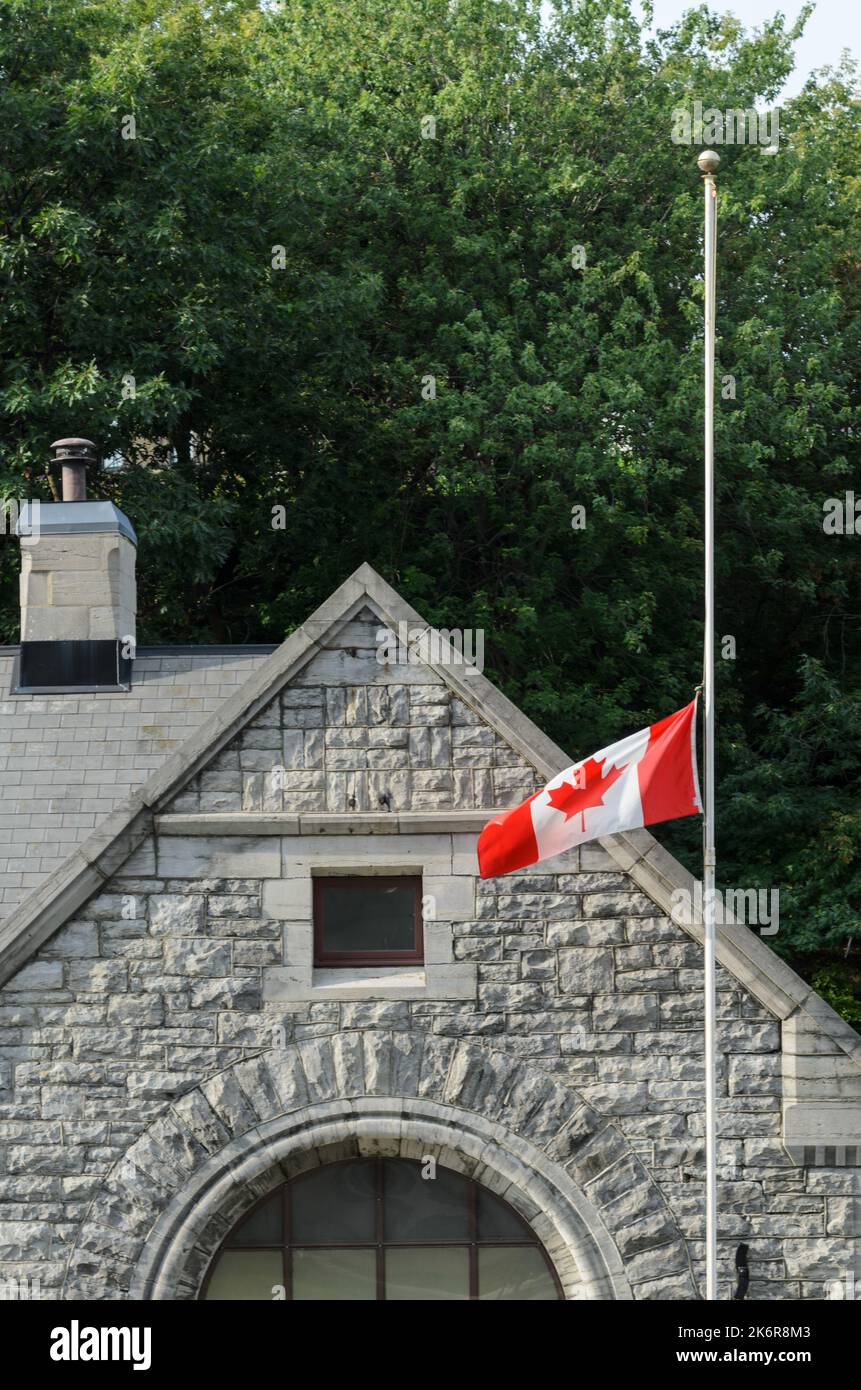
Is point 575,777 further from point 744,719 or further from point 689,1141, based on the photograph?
point 744,719

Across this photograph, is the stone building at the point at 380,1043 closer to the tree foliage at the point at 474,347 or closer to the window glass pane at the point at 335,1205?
the window glass pane at the point at 335,1205

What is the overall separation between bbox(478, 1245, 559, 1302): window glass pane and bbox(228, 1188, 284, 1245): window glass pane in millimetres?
1347

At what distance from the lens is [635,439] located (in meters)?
25.2

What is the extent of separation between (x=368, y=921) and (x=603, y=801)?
1853 mm

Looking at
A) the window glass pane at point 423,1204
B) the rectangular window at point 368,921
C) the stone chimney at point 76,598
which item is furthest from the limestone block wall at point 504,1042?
the stone chimney at point 76,598

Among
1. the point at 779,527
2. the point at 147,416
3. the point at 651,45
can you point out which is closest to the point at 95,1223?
the point at 147,416

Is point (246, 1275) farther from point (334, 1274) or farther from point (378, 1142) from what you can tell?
point (378, 1142)

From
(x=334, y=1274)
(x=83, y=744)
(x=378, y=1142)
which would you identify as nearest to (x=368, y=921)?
(x=378, y=1142)

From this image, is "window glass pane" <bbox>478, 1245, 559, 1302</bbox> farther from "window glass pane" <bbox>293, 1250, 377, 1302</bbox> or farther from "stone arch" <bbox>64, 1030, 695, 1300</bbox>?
"window glass pane" <bbox>293, 1250, 377, 1302</bbox>

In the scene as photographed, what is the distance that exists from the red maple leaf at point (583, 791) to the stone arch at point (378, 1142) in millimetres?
1714

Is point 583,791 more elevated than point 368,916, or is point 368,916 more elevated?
point 583,791

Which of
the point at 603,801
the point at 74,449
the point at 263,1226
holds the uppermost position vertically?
the point at 74,449

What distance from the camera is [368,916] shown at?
36.9 ft

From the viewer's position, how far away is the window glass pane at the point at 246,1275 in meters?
11.1
